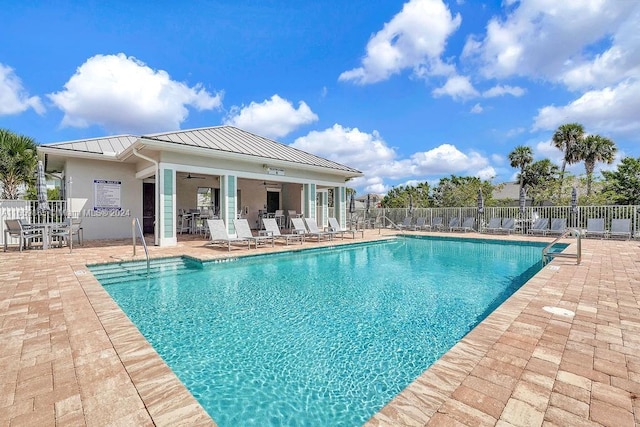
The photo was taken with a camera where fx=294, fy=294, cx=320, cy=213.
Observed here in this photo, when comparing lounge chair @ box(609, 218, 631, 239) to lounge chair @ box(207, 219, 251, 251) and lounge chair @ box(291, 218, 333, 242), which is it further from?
lounge chair @ box(207, 219, 251, 251)

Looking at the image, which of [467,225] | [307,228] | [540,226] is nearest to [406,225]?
[467,225]

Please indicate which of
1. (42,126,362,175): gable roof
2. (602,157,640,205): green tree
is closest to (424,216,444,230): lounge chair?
(42,126,362,175): gable roof

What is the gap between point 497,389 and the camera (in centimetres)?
204

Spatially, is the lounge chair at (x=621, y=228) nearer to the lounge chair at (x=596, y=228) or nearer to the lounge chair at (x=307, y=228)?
the lounge chair at (x=596, y=228)

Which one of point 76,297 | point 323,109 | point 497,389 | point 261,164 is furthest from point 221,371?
point 323,109

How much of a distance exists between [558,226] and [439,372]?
16.3 metres

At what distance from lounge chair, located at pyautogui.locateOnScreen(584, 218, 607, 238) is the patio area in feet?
40.3

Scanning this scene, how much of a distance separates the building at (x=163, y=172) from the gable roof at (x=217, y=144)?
0.03m

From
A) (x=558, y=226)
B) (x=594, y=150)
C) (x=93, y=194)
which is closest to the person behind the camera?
(x=93, y=194)

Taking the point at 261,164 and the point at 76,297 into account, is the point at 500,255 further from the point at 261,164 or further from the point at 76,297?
the point at 76,297

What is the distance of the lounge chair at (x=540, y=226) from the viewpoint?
14719 mm

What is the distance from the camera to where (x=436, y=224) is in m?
18.4

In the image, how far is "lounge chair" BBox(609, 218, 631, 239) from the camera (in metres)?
12.8

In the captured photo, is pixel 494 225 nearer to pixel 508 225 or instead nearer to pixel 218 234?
pixel 508 225
